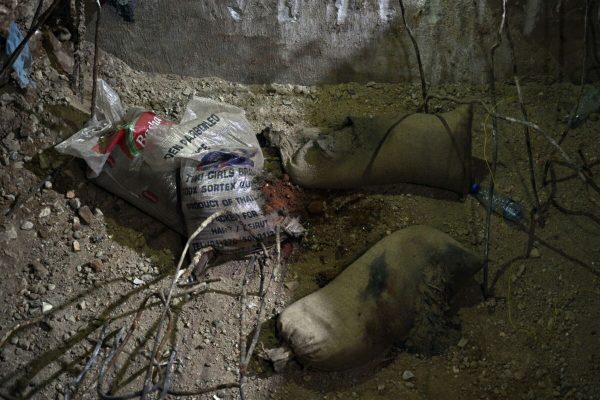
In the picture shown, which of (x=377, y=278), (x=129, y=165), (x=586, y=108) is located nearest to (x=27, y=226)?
(x=129, y=165)

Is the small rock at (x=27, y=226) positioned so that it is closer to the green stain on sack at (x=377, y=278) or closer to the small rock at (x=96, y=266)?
the small rock at (x=96, y=266)

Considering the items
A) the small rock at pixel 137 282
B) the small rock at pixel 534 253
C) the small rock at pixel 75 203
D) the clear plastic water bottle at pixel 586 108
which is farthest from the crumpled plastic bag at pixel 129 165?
the clear plastic water bottle at pixel 586 108

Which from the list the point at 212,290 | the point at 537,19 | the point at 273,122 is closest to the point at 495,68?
the point at 537,19

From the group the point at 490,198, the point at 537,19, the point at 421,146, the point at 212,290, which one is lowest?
the point at 212,290

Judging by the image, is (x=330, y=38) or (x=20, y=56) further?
(x=330, y=38)

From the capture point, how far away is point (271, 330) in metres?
2.13

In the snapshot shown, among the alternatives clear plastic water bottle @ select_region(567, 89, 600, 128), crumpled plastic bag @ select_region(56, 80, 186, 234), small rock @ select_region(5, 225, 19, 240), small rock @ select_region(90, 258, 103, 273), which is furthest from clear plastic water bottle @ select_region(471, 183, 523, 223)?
small rock @ select_region(5, 225, 19, 240)

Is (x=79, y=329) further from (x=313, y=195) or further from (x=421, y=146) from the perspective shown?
(x=421, y=146)

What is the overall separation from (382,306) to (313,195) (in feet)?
2.05

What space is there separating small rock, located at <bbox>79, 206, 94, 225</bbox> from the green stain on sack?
1.21 m

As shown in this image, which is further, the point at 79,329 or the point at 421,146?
the point at 421,146

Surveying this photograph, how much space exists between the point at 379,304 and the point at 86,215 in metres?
1.29

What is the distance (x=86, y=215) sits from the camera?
2295 mm

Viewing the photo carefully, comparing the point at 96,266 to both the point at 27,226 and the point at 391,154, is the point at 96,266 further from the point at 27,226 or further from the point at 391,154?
the point at 391,154
